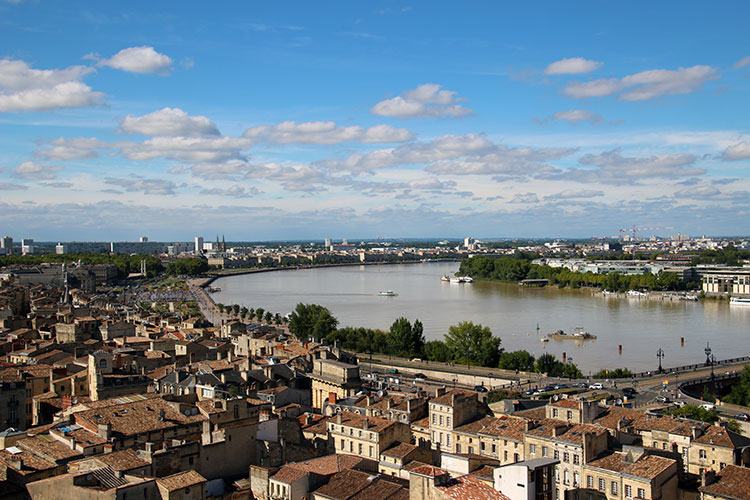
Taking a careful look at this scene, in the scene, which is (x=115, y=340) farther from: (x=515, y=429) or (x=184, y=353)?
(x=515, y=429)

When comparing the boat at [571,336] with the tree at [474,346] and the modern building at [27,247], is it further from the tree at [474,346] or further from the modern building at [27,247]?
the modern building at [27,247]

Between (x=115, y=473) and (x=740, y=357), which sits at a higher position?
(x=115, y=473)

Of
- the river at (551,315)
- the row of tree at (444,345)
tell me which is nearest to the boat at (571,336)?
the river at (551,315)

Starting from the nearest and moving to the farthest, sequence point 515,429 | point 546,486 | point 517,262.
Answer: point 546,486 < point 515,429 < point 517,262

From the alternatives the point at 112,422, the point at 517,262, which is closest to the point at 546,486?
the point at 112,422

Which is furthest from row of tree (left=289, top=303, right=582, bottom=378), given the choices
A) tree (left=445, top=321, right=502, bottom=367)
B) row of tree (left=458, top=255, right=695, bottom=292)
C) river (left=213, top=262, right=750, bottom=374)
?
row of tree (left=458, top=255, right=695, bottom=292)

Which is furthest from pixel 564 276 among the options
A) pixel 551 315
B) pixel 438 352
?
pixel 438 352
